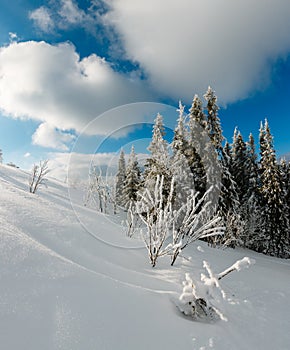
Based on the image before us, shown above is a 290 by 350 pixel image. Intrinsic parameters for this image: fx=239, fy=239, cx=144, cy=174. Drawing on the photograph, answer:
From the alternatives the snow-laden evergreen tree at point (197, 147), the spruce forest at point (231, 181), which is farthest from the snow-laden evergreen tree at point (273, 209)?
the snow-laden evergreen tree at point (197, 147)

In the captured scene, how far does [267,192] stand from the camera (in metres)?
21.9

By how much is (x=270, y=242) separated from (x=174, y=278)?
19983 mm

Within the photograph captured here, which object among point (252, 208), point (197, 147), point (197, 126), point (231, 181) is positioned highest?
point (197, 126)

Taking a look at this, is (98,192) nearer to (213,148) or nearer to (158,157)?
(158,157)

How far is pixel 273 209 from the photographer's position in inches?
856

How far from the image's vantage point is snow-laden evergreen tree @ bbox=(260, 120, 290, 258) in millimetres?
21562

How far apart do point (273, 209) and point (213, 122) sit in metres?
9.76

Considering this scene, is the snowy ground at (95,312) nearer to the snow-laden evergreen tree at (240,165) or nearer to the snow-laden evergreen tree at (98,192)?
the snow-laden evergreen tree at (98,192)

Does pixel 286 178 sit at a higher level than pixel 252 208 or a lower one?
higher

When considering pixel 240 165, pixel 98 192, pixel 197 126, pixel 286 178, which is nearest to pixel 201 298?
pixel 98 192

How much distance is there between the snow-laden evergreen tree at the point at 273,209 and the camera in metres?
21.6

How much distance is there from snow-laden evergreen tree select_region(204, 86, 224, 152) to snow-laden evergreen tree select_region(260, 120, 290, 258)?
5.91 meters

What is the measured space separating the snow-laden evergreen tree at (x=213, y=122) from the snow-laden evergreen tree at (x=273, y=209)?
5907 mm

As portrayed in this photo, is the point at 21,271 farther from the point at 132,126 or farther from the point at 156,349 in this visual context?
the point at 132,126
